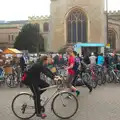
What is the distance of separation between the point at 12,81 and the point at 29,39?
60.7 metres

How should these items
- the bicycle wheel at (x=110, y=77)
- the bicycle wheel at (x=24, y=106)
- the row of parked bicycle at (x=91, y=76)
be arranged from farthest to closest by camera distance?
the bicycle wheel at (x=110, y=77) < the row of parked bicycle at (x=91, y=76) < the bicycle wheel at (x=24, y=106)

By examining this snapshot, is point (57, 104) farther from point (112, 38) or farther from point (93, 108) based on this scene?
point (112, 38)

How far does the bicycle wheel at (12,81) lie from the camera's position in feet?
55.6

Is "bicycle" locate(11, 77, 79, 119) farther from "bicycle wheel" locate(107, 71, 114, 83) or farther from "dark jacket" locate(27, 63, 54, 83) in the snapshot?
"bicycle wheel" locate(107, 71, 114, 83)

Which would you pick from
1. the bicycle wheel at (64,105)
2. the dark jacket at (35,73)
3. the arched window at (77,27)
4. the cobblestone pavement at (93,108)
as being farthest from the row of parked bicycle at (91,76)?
the arched window at (77,27)

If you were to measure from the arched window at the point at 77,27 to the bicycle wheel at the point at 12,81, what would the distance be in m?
48.0

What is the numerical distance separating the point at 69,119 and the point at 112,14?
79.3m

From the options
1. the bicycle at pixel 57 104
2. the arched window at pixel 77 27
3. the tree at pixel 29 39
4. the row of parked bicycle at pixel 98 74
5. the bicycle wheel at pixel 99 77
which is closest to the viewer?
the bicycle at pixel 57 104

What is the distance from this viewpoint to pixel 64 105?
865cm

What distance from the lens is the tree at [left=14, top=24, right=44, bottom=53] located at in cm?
7694

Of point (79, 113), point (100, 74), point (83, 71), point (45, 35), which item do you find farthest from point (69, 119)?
point (45, 35)

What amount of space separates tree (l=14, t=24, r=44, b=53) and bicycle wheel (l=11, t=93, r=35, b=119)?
67451mm

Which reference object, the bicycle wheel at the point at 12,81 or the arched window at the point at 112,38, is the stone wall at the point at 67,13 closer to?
the arched window at the point at 112,38

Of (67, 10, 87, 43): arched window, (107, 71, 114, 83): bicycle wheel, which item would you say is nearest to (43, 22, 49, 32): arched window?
(67, 10, 87, 43): arched window
